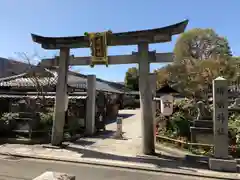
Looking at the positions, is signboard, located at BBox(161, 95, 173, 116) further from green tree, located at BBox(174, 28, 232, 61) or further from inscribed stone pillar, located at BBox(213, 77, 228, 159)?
green tree, located at BBox(174, 28, 232, 61)

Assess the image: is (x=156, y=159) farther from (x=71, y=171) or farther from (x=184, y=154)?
(x=71, y=171)

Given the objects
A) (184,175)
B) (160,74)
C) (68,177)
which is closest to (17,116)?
(184,175)

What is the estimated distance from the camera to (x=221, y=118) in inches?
297

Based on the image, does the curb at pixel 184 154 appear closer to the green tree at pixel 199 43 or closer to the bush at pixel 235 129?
the bush at pixel 235 129

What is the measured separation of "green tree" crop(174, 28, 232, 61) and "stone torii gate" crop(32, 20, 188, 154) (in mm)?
25566

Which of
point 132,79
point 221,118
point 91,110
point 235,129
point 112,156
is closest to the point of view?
point 221,118

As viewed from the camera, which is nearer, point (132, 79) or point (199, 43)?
point (199, 43)

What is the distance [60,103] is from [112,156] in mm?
3432

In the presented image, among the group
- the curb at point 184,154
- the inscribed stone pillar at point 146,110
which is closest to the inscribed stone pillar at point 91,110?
the curb at point 184,154

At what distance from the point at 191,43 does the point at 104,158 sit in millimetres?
30845

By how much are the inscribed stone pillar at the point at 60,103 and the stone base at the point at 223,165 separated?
20.9ft

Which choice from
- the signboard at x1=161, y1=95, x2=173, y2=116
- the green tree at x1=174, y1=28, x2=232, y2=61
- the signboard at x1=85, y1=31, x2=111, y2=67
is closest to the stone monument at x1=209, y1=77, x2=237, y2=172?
the signboard at x1=161, y1=95, x2=173, y2=116

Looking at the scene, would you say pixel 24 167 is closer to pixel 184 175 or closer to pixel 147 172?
pixel 147 172

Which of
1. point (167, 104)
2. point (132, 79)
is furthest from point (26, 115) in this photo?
point (132, 79)
